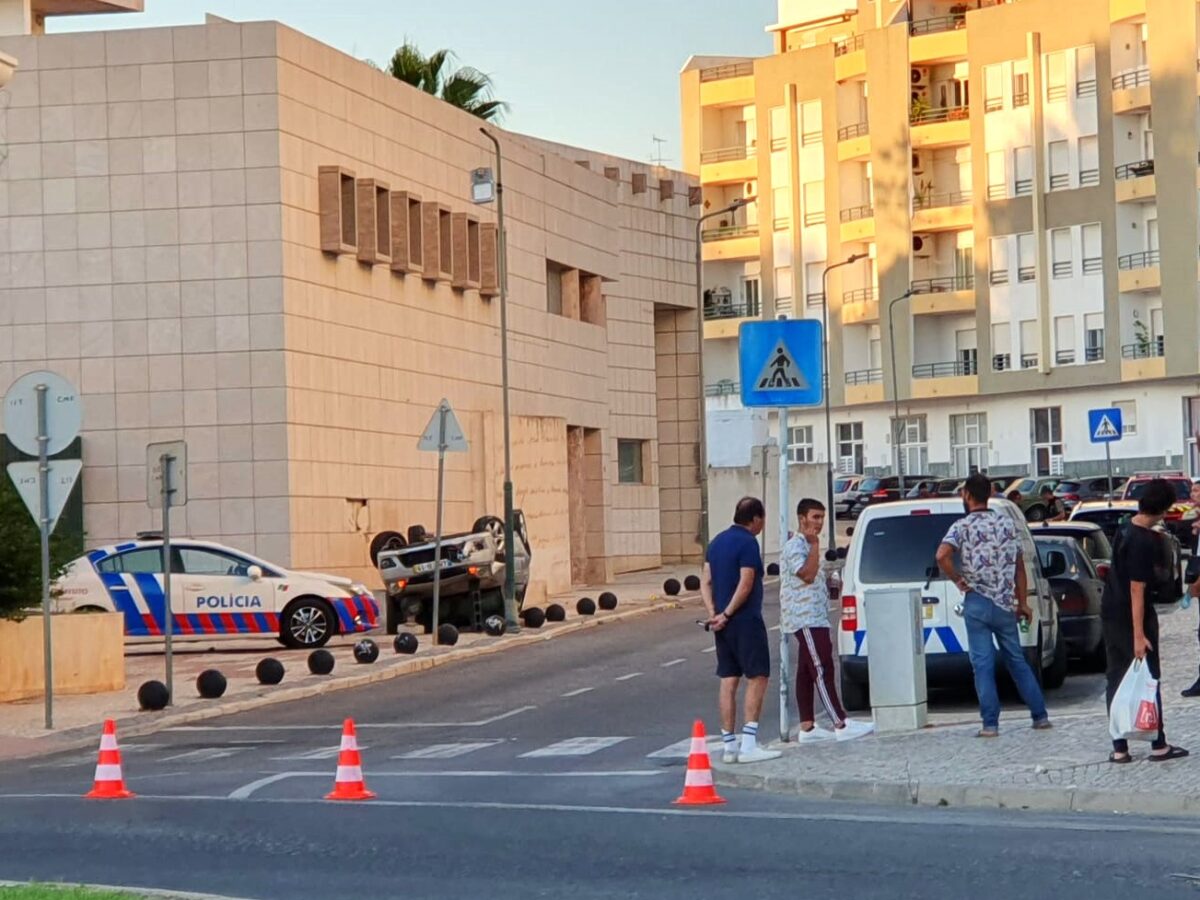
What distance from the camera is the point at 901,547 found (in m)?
20.2

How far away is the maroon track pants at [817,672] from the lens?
17703mm

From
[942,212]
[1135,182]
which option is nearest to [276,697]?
[1135,182]

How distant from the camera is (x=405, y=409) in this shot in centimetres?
4306

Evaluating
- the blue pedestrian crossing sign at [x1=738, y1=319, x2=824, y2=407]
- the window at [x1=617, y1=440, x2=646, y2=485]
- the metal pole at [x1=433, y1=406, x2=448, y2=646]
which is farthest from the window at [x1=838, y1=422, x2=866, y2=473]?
the blue pedestrian crossing sign at [x1=738, y1=319, x2=824, y2=407]

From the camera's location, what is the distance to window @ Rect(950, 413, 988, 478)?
288 ft

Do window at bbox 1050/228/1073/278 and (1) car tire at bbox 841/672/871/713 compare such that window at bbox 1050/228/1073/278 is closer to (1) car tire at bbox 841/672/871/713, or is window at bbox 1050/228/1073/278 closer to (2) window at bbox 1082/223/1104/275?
(2) window at bbox 1082/223/1104/275

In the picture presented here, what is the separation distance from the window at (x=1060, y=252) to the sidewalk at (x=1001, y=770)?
66465mm

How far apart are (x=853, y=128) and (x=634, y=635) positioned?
59.3 meters

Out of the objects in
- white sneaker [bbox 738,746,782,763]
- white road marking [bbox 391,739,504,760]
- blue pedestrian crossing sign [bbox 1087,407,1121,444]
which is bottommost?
white road marking [bbox 391,739,504,760]

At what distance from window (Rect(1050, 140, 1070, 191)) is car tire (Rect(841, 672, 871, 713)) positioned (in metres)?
65.1

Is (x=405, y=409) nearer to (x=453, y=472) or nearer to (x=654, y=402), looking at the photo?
(x=453, y=472)

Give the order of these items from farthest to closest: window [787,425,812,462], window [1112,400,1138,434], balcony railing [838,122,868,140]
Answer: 1. window [787,425,812,462]
2. balcony railing [838,122,868,140]
3. window [1112,400,1138,434]

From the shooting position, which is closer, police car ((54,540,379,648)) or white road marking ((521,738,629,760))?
white road marking ((521,738,629,760))

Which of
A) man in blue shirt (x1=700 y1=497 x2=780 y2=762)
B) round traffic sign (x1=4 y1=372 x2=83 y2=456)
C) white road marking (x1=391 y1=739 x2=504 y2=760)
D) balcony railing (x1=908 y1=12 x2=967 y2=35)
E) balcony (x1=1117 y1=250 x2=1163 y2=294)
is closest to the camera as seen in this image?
man in blue shirt (x1=700 y1=497 x2=780 y2=762)
